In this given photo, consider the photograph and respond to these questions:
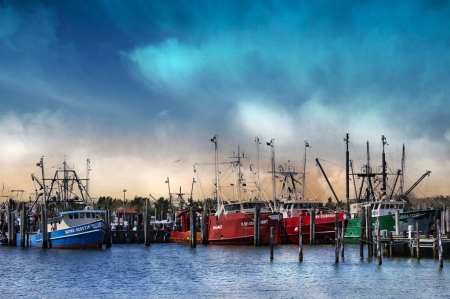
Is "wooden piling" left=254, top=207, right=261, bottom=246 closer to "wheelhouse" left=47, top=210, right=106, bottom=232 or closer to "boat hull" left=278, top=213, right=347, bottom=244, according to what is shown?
"boat hull" left=278, top=213, right=347, bottom=244

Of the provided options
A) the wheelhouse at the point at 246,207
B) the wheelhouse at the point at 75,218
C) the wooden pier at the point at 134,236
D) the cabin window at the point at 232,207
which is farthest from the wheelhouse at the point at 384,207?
the wooden pier at the point at 134,236

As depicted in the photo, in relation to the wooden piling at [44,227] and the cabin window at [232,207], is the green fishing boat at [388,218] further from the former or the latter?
the wooden piling at [44,227]

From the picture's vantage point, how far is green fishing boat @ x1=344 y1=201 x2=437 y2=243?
50281mm

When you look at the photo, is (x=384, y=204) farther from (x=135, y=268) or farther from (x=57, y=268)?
(x=57, y=268)

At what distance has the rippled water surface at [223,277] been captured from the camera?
2611cm

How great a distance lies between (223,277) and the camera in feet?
105

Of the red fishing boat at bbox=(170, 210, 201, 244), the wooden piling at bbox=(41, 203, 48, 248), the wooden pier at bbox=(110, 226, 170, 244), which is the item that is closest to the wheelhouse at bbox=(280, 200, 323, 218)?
A: the red fishing boat at bbox=(170, 210, 201, 244)

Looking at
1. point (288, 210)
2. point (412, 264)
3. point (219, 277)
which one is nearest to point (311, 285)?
point (219, 277)

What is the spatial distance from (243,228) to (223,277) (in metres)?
22.4

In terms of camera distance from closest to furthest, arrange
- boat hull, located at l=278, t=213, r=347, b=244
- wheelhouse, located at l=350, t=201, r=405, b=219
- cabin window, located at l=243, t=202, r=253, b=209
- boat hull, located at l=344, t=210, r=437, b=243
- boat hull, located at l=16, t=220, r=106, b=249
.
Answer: boat hull, located at l=344, t=210, r=437, b=243, boat hull, located at l=16, t=220, r=106, b=249, wheelhouse, located at l=350, t=201, r=405, b=219, cabin window, located at l=243, t=202, r=253, b=209, boat hull, located at l=278, t=213, r=347, b=244

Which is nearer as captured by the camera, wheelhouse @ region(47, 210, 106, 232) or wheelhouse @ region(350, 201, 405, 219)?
wheelhouse @ region(47, 210, 106, 232)

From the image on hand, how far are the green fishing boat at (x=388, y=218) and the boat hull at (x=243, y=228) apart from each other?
345 inches

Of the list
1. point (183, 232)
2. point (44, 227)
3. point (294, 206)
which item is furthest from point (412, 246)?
point (183, 232)

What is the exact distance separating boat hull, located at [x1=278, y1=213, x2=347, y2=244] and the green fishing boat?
1593 millimetres
